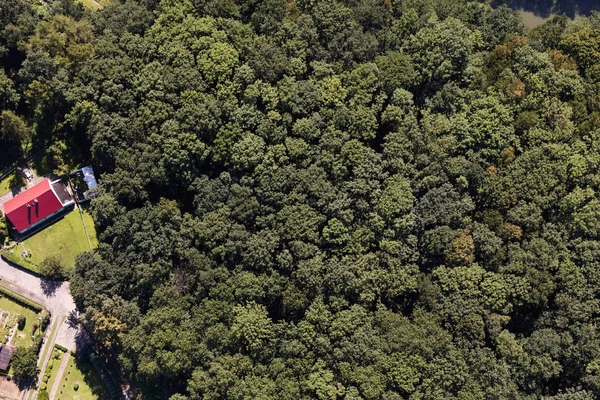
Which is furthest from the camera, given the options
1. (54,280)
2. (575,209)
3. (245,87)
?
(54,280)

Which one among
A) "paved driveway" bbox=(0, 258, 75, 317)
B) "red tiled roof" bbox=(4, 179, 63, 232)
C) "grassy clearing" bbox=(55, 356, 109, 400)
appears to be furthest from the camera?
"paved driveway" bbox=(0, 258, 75, 317)

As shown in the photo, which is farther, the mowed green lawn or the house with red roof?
the mowed green lawn

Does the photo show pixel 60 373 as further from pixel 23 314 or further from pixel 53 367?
pixel 23 314

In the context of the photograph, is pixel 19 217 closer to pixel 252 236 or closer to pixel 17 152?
pixel 17 152

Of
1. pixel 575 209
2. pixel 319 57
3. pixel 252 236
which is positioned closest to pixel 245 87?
pixel 319 57

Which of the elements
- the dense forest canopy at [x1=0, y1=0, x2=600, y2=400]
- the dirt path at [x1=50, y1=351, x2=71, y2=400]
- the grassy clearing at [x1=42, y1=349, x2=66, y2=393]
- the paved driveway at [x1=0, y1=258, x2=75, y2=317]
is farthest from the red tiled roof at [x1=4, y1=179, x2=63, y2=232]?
the dirt path at [x1=50, y1=351, x2=71, y2=400]

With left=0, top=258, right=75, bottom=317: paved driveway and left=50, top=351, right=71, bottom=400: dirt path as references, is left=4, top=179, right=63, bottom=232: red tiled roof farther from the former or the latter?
left=50, top=351, right=71, bottom=400: dirt path

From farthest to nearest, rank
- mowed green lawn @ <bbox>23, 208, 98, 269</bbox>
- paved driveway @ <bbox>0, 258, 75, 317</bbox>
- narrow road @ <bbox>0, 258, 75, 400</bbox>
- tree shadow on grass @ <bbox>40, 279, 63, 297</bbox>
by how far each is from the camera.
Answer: mowed green lawn @ <bbox>23, 208, 98, 269</bbox>, tree shadow on grass @ <bbox>40, 279, 63, 297</bbox>, paved driveway @ <bbox>0, 258, 75, 317</bbox>, narrow road @ <bbox>0, 258, 75, 400</bbox>
